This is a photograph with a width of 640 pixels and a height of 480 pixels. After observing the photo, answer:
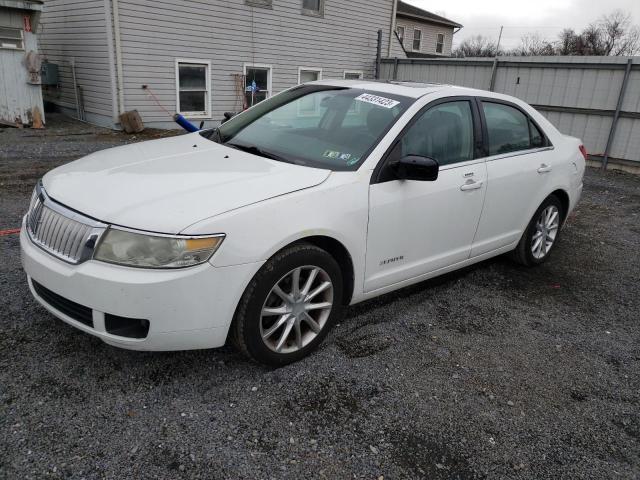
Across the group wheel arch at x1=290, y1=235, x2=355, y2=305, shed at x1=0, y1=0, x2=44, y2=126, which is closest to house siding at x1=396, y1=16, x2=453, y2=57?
shed at x1=0, y1=0, x2=44, y2=126

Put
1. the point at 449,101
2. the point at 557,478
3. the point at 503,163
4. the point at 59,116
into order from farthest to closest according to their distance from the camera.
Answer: the point at 59,116 → the point at 503,163 → the point at 449,101 → the point at 557,478

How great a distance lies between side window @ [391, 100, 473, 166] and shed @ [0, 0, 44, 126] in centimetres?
1067

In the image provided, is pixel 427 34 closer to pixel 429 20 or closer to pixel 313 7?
pixel 429 20

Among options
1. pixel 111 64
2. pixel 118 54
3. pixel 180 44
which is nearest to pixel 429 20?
pixel 180 44

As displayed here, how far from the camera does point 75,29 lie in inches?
478

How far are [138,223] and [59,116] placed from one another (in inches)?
522

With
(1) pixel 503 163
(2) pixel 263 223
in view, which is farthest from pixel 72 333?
(1) pixel 503 163

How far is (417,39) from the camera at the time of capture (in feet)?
101

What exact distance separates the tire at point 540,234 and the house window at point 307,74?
11.2 m

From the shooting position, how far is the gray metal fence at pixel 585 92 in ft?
33.5

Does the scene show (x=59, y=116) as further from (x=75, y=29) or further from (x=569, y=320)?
(x=569, y=320)

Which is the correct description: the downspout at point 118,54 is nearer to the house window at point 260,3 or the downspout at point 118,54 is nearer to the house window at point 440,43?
the house window at point 260,3

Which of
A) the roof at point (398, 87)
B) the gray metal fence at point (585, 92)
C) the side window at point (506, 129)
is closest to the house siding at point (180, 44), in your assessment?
the gray metal fence at point (585, 92)

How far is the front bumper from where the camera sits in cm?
240
